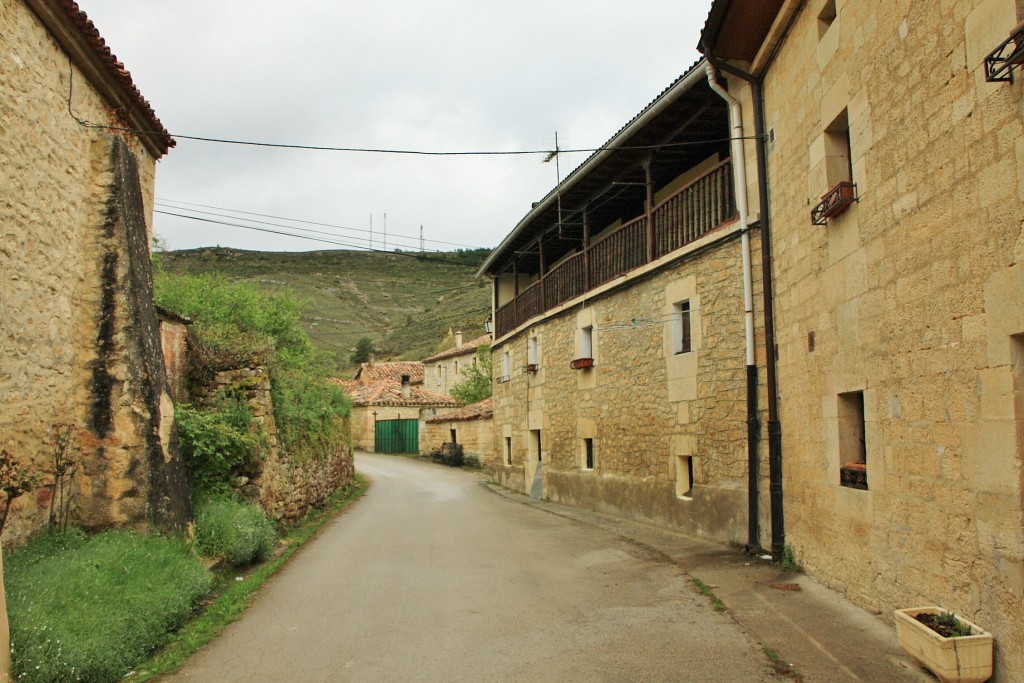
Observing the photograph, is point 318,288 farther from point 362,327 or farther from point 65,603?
point 65,603

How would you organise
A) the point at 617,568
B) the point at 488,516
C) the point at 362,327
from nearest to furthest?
the point at 617,568
the point at 488,516
the point at 362,327

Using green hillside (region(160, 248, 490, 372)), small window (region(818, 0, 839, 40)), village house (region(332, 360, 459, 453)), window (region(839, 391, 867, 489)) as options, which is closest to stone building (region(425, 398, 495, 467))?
village house (region(332, 360, 459, 453))

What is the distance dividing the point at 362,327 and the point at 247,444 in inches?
2852

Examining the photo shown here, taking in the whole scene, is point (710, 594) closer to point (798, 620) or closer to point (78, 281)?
point (798, 620)

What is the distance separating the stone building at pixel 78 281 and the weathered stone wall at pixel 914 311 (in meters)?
7.09

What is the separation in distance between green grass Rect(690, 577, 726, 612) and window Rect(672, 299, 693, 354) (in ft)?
14.2

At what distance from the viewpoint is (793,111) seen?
8461 mm

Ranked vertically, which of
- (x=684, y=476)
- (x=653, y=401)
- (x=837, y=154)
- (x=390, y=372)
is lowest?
(x=684, y=476)

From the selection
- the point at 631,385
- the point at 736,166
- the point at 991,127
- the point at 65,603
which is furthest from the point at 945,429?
the point at 631,385

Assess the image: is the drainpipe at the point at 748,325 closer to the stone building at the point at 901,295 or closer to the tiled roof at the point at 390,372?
the stone building at the point at 901,295

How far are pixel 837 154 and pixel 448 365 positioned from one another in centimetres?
4105

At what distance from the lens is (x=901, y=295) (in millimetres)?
5879

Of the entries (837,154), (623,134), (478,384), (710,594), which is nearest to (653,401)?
(623,134)

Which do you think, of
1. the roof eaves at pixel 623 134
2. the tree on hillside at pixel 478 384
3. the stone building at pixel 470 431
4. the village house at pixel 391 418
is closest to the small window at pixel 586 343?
the roof eaves at pixel 623 134
